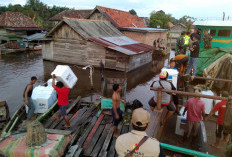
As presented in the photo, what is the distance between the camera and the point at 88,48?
17.5 meters

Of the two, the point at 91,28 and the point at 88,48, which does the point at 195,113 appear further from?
the point at 91,28

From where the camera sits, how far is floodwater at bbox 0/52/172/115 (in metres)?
10.4

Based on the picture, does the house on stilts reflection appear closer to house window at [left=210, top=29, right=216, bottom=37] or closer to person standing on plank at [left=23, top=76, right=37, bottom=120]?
house window at [left=210, top=29, right=216, bottom=37]

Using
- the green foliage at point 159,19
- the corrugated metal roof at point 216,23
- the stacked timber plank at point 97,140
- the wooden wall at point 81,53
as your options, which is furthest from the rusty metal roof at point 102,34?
the green foliage at point 159,19

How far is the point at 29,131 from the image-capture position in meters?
3.69

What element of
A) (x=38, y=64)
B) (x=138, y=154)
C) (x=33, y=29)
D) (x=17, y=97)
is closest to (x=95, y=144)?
(x=138, y=154)

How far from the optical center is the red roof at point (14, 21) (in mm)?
26066

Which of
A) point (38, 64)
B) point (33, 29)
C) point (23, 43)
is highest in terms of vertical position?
point (33, 29)

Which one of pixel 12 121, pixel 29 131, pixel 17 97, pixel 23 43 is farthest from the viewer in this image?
pixel 23 43

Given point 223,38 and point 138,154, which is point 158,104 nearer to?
point 138,154

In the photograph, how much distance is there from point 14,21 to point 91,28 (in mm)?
16124

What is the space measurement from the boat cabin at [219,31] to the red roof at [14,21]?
1032 inches

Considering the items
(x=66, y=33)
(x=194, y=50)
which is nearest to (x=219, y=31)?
(x=194, y=50)

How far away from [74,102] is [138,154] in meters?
7.42
